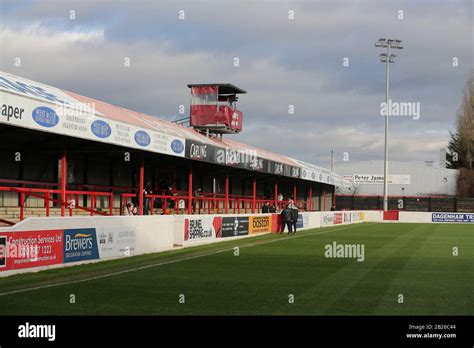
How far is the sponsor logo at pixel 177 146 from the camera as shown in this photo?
25.3m

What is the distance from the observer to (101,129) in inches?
803

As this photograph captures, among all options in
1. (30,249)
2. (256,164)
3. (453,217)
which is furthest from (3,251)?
(453,217)

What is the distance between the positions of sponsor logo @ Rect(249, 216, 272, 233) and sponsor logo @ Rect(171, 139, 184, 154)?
8.28m

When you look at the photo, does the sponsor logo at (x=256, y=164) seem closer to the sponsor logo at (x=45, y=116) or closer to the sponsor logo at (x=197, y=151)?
the sponsor logo at (x=197, y=151)

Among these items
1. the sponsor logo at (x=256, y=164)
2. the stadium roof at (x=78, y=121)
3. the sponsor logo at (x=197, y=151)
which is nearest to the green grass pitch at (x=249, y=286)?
the stadium roof at (x=78, y=121)

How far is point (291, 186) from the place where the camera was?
196 ft

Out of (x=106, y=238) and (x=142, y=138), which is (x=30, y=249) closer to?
(x=106, y=238)

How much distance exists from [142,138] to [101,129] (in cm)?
266

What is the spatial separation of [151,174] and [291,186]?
2754 cm

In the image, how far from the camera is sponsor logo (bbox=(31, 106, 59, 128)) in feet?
56.1
